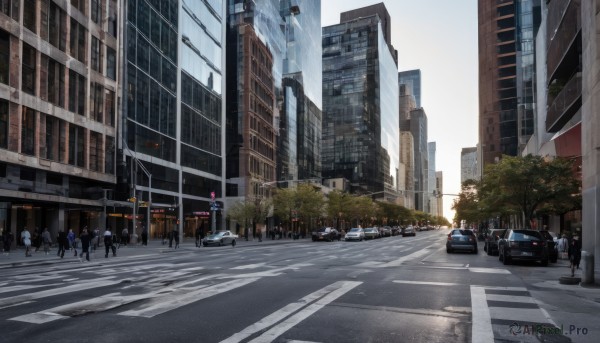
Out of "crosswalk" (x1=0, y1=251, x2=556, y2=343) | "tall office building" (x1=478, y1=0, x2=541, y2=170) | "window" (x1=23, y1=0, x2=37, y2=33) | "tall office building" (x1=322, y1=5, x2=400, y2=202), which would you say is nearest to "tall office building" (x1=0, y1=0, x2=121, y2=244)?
"window" (x1=23, y1=0, x2=37, y2=33)

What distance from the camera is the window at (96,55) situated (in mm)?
44594

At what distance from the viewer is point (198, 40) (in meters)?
67.4

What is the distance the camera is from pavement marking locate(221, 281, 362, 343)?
24.7 ft

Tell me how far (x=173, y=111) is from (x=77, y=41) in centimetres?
1820

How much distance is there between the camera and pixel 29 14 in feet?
120

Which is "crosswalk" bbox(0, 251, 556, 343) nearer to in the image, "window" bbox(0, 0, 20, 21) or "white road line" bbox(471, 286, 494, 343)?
"white road line" bbox(471, 286, 494, 343)

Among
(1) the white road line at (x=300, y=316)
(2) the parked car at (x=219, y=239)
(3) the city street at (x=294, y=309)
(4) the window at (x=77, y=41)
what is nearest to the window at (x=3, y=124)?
(4) the window at (x=77, y=41)

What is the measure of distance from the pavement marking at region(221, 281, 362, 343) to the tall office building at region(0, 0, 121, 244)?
2773 centimetres

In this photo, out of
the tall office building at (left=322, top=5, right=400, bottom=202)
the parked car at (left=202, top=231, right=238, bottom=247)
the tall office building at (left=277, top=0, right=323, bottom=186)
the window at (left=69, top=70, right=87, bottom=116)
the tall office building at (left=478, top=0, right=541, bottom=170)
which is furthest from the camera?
→ the tall office building at (left=322, top=5, right=400, bottom=202)

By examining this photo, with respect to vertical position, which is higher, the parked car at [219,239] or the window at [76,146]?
the window at [76,146]

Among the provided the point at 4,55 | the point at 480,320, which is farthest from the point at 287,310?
the point at 4,55

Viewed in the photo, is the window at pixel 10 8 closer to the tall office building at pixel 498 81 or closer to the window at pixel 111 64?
the window at pixel 111 64

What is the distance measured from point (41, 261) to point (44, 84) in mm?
17993

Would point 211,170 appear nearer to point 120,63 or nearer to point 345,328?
point 120,63
